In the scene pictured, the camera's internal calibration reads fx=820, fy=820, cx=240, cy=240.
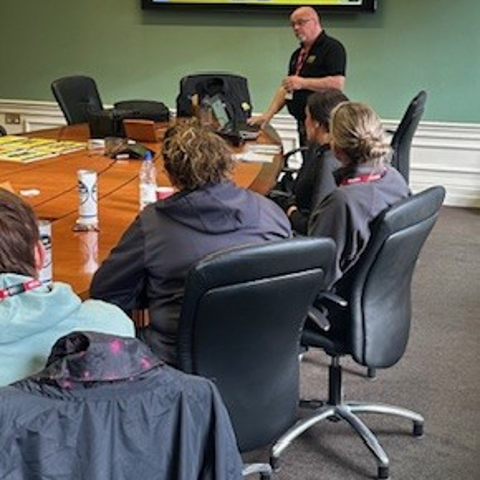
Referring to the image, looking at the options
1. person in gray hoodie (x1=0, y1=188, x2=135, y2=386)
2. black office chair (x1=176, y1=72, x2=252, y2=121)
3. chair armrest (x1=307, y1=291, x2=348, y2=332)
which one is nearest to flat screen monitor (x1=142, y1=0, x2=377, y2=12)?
black office chair (x1=176, y1=72, x2=252, y2=121)

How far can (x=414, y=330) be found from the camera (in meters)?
3.85

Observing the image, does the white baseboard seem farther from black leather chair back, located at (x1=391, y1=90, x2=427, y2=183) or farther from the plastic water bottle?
the plastic water bottle

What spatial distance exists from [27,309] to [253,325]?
673 mm

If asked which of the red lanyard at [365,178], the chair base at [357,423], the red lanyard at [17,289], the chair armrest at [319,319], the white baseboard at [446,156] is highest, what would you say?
the red lanyard at [17,289]

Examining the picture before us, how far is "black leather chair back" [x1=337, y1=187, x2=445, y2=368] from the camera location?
2.36 meters

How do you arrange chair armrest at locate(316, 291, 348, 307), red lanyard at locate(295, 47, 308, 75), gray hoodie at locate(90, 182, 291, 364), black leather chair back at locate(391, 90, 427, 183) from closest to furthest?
gray hoodie at locate(90, 182, 291, 364)
chair armrest at locate(316, 291, 348, 307)
black leather chair back at locate(391, 90, 427, 183)
red lanyard at locate(295, 47, 308, 75)

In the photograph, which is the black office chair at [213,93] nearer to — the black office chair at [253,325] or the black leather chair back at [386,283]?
the black leather chair back at [386,283]

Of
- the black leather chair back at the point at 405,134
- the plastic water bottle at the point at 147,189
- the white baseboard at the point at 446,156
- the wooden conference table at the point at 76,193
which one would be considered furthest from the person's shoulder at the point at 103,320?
the white baseboard at the point at 446,156

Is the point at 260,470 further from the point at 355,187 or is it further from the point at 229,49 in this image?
the point at 229,49

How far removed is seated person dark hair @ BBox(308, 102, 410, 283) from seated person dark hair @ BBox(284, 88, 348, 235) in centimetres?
47

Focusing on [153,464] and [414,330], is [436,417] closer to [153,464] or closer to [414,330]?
[414,330]

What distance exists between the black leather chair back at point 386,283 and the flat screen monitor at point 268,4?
12.7ft

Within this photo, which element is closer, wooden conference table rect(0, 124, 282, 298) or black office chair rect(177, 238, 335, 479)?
black office chair rect(177, 238, 335, 479)

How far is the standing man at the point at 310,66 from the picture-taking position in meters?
5.14
